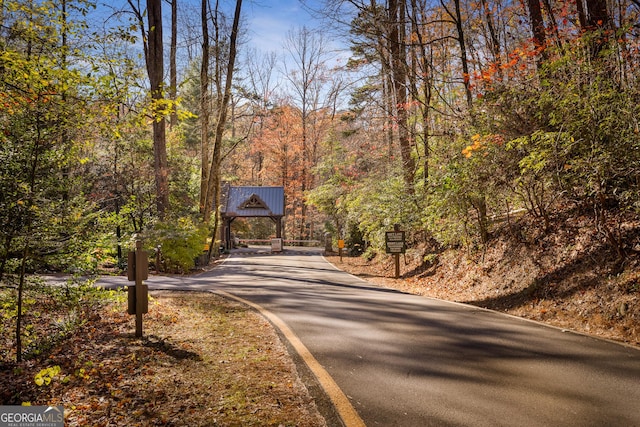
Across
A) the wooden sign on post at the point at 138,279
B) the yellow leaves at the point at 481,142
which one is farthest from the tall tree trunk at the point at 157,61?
the yellow leaves at the point at 481,142

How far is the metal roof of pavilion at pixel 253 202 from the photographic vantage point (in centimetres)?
3494

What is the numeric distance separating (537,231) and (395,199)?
6571mm

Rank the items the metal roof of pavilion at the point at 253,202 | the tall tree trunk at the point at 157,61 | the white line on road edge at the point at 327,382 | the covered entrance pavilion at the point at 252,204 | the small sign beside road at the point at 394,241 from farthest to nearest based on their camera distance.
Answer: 1. the metal roof of pavilion at the point at 253,202
2. the covered entrance pavilion at the point at 252,204
3. the tall tree trunk at the point at 157,61
4. the small sign beside road at the point at 394,241
5. the white line on road edge at the point at 327,382

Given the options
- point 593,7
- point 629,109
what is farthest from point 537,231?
point 593,7

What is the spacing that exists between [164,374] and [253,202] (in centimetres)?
3189

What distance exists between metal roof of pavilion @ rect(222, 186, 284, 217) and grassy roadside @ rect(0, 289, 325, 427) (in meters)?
28.2

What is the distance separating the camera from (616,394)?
11.3 feet

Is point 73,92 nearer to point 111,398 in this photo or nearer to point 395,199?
point 111,398

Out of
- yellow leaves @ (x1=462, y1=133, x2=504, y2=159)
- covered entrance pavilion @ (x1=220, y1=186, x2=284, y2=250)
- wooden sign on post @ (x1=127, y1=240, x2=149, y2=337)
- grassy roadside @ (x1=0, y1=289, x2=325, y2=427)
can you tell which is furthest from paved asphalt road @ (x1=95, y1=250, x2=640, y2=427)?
covered entrance pavilion @ (x1=220, y1=186, x2=284, y2=250)

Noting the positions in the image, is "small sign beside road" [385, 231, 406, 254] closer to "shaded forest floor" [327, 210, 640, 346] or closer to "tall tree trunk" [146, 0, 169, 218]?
"shaded forest floor" [327, 210, 640, 346]

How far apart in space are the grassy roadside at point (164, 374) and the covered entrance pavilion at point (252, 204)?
2803 cm

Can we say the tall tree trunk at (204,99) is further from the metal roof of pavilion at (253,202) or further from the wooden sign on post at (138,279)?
the metal roof of pavilion at (253,202)

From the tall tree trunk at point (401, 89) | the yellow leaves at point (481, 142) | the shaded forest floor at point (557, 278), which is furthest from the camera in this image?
the tall tree trunk at point (401, 89)

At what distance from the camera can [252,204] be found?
116 feet
